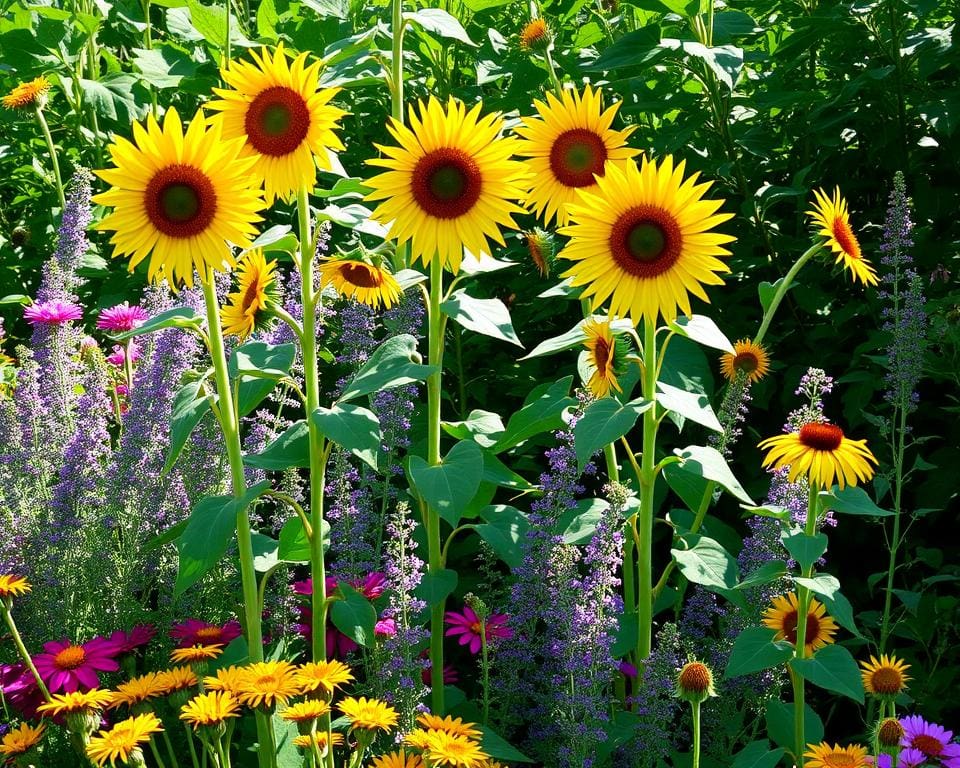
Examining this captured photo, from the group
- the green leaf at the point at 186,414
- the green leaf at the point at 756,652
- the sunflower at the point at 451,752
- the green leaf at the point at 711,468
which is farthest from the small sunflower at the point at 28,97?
the green leaf at the point at 756,652

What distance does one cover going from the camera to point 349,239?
3.92 metres

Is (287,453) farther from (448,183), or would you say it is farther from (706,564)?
(706,564)

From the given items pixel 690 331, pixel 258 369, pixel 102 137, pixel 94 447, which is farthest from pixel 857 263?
pixel 102 137

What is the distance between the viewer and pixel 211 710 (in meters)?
1.87

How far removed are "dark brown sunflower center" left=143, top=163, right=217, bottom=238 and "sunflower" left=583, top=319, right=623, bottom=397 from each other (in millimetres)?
861

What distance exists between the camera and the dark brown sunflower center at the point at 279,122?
7.08 feet

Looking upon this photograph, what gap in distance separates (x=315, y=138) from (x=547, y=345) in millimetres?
683

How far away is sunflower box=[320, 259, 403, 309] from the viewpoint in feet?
7.96

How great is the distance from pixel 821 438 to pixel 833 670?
47 centimetres

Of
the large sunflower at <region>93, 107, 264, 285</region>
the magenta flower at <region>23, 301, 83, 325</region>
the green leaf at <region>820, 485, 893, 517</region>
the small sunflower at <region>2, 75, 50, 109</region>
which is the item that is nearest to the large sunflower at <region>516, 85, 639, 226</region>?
the large sunflower at <region>93, 107, 264, 285</region>

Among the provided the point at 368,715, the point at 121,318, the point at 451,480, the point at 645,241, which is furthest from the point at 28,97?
the point at 368,715

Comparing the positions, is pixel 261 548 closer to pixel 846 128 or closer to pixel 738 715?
pixel 738 715

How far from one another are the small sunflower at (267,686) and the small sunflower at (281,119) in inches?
36.1

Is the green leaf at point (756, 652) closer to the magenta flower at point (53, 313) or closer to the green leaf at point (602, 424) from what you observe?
the green leaf at point (602, 424)
